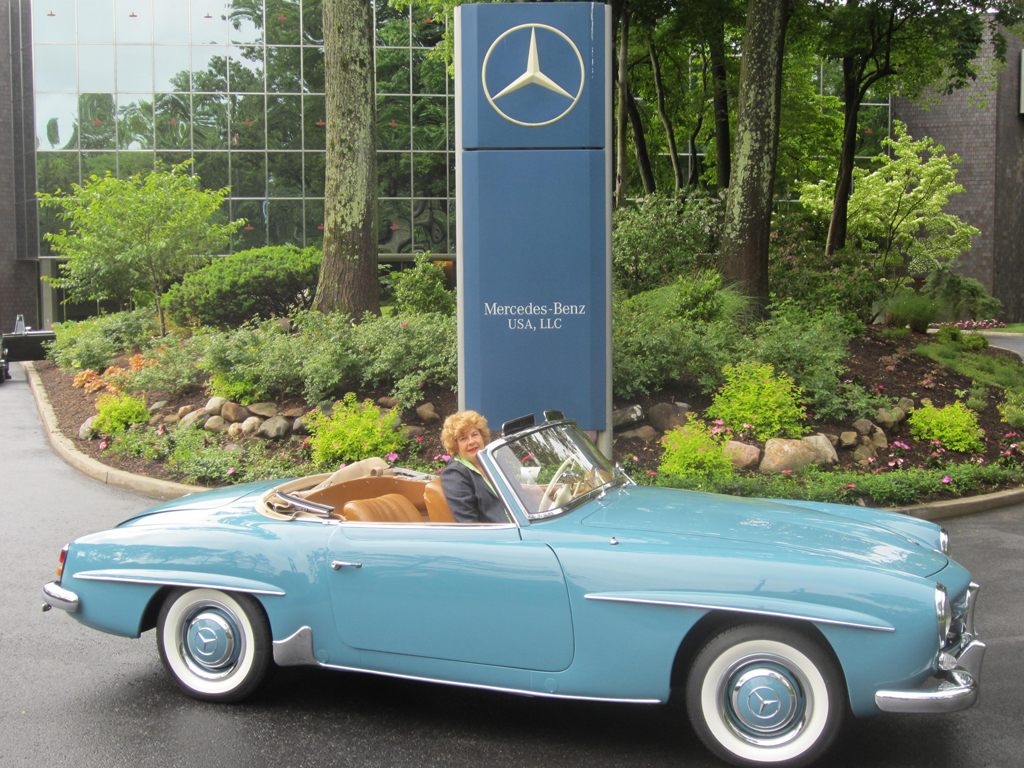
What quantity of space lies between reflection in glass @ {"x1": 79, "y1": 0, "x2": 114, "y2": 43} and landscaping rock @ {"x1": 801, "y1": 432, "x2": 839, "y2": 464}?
28.9 meters

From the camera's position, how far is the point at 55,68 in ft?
95.2

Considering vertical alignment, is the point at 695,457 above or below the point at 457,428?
below

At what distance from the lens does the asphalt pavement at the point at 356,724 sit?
3.45 meters

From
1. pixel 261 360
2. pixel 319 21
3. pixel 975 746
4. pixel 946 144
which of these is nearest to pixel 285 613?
pixel 975 746

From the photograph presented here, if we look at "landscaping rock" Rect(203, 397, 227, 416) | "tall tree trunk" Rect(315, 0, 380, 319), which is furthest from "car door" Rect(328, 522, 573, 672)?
"tall tree trunk" Rect(315, 0, 380, 319)

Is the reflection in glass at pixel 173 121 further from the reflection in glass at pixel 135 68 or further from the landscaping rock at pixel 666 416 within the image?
the landscaping rock at pixel 666 416

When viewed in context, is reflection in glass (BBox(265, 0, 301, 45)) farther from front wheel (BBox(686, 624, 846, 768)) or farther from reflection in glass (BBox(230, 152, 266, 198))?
front wheel (BBox(686, 624, 846, 768))

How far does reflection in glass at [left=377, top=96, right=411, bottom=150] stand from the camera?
94.7ft

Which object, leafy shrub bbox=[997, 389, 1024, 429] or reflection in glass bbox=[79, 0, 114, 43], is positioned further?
reflection in glass bbox=[79, 0, 114, 43]

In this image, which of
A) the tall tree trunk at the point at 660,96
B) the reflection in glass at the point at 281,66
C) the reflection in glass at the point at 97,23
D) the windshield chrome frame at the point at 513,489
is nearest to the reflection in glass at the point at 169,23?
the reflection in glass at the point at 97,23

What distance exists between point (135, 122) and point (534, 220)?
85.9 ft

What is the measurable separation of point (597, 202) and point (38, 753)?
5492 millimetres

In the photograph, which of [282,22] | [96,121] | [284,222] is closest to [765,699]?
[284,222]

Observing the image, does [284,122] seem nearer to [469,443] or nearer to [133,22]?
[133,22]
